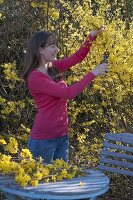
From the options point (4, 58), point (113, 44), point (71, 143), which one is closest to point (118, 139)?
point (113, 44)

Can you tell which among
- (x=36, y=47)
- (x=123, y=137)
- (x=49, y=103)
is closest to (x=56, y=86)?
(x=49, y=103)

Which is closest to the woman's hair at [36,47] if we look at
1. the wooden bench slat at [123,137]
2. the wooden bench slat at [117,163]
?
the wooden bench slat at [123,137]

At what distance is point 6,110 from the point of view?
17.9 ft

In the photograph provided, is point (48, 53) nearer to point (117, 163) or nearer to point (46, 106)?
point (46, 106)

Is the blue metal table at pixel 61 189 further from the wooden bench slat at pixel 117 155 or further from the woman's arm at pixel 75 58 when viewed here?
the woman's arm at pixel 75 58

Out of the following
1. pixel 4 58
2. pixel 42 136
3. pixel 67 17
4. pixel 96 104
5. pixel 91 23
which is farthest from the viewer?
pixel 4 58

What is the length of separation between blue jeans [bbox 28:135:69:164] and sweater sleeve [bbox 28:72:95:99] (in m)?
0.42

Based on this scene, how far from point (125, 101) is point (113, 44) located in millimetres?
752

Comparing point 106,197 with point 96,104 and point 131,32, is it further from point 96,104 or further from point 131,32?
point 131,32

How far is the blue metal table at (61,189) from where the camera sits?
3.09 meters

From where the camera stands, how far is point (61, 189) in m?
3.18

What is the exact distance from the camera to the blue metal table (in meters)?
3.09

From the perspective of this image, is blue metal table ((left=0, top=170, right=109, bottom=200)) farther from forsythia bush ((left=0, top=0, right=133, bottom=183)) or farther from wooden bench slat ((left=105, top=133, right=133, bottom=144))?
wooden bench slat ((left=105, top=133, right=133, bottom=144))

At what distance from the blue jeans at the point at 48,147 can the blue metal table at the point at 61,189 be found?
645mm
